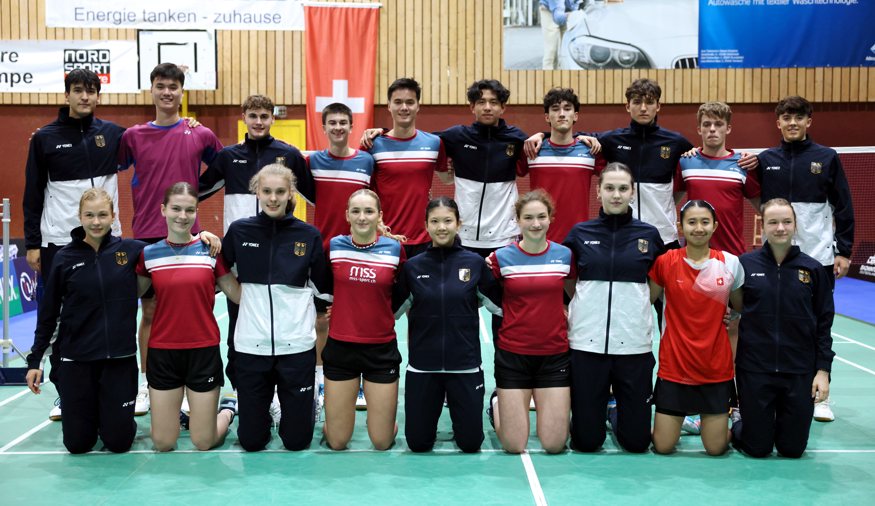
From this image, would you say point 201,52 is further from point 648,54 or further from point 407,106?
point 407,106

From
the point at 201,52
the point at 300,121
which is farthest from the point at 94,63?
the point at 300,121

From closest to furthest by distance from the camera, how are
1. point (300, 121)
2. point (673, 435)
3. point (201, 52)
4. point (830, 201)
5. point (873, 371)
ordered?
point (673, 435) < point (830, 201) < point (873, 371) < point (201, 52) < point (300, 121)

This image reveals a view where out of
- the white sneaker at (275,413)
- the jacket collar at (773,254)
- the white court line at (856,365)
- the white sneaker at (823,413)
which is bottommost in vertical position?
the white court line at (856,365)

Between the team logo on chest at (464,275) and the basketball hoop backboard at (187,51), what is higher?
the basketball hoop backboard at (187,51)

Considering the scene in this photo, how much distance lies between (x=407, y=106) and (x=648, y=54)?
34.3 feet

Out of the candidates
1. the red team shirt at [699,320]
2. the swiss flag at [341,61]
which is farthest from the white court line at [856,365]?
the swiss flag at [341,61]

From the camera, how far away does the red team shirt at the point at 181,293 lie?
17.2ft

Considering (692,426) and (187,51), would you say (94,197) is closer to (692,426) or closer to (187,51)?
(692,426)

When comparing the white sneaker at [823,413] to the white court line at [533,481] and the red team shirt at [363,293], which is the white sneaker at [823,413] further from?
the red team shirt at [363,293]

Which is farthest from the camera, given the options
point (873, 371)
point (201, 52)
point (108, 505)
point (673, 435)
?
point (201, 52)

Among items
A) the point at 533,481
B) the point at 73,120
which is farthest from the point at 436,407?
the point at 73,120

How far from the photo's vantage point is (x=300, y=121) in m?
15.9

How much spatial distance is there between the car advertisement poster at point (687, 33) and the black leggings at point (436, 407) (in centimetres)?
1137

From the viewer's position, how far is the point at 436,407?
17.4ft
